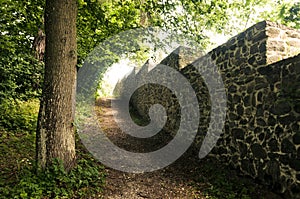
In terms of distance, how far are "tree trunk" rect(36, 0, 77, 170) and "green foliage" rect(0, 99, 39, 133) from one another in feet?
7.88

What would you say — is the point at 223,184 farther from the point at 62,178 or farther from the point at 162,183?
the point at 62,178

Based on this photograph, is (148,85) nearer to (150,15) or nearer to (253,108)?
(150,15)

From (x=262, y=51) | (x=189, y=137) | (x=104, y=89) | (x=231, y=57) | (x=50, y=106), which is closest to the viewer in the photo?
(x=50, y=106)

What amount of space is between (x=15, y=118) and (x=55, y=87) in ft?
10.1

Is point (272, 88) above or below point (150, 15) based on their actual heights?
below

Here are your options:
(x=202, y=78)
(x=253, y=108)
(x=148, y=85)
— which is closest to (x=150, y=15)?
(x=202, y=78)

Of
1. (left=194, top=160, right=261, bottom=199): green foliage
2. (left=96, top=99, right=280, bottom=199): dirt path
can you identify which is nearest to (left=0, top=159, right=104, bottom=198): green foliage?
(left=96, top=99, right=280, bottom=199): dirt path

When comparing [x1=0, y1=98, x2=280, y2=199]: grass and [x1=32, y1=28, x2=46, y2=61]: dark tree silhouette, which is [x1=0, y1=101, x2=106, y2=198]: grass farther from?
[x1=32, y1=28, x2=46, y2=61]: dark tree silhouette

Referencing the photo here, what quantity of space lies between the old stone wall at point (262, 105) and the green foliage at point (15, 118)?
14.8 feet

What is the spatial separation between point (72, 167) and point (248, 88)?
3.57m

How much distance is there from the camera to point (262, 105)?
403cm

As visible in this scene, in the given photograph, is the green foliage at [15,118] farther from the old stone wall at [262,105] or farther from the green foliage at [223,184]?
the old stone wall at [262,105]

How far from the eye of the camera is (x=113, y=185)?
12.7 feet

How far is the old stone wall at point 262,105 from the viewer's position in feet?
11.2
